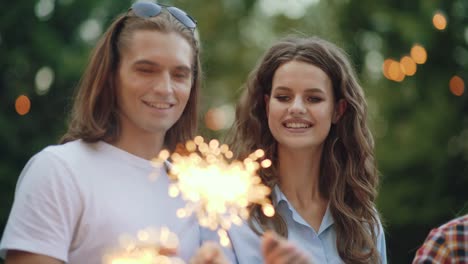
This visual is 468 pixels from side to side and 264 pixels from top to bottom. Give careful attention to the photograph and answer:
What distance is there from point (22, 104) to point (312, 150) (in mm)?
3435

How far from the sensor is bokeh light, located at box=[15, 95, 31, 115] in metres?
5.92

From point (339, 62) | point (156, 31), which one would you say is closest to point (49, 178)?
point (156, 31)

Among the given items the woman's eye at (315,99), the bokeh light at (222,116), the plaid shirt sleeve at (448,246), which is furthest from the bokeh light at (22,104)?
the bokeh light at (222,116)

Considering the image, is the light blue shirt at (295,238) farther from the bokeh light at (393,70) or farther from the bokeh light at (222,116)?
the bokeh light at (222,116)

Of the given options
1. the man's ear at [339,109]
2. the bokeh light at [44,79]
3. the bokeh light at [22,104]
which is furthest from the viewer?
the bokeh light at [44,79]

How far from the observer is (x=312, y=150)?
318 cm

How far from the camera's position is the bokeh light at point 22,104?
5.92 m

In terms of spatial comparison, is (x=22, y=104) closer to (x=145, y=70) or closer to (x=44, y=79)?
(x=44, y=79)

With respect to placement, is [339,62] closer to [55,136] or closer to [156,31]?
[156,31]

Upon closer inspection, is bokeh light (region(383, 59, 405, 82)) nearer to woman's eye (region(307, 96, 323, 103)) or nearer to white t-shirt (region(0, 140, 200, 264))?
woman's eye (region(307, 96, 323, 103))

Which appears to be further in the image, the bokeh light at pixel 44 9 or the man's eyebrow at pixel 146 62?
the bokeh light at pixel 44 9

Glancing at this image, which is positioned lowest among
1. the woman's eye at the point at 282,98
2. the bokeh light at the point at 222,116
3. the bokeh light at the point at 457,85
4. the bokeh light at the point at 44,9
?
the bokeh light at the point at 222,116

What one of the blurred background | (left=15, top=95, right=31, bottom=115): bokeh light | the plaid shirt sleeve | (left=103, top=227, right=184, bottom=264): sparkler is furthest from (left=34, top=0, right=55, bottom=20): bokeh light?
the plaid shirt sleeve

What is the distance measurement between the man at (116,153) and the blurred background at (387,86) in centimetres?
45
